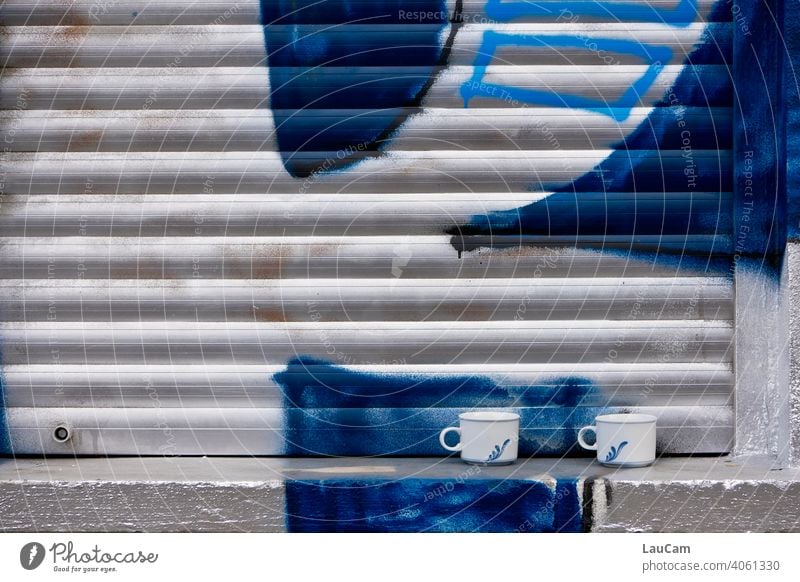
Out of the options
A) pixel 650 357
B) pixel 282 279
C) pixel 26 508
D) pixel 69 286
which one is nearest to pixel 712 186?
pixel 650 357

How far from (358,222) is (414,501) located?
111cm

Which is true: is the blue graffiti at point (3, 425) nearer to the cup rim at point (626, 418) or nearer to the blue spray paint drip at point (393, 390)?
the blue spray paint drip at point (393, 390)

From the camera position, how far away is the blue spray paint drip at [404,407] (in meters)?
4.36

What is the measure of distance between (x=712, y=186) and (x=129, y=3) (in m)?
2.39

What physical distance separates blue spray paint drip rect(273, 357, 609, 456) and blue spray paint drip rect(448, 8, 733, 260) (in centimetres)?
62

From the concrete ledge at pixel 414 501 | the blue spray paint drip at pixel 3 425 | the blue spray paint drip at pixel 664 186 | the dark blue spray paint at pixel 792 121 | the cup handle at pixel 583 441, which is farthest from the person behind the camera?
the blue spray paint drip at pixel 3 425

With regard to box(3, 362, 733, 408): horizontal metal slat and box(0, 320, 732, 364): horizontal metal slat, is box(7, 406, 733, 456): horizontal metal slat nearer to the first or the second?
box(3, 362, 733, 408): horizontal metal slat

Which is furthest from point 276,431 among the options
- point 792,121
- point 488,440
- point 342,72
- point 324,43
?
point 792,121

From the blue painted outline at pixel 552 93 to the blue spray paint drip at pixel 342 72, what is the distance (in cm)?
14

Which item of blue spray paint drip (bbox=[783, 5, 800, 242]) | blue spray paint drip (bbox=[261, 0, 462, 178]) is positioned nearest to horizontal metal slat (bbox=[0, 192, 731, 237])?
blue spray paint drip (bbox=[261, 0, 462, 178])

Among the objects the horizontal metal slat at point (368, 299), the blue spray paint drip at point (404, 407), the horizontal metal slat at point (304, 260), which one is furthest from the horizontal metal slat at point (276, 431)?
the horizontal metal slat at point (304, 260)

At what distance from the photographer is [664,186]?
4.34 metres

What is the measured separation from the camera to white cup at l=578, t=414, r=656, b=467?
4.11m

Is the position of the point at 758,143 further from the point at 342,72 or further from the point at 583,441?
the point at 342,72
